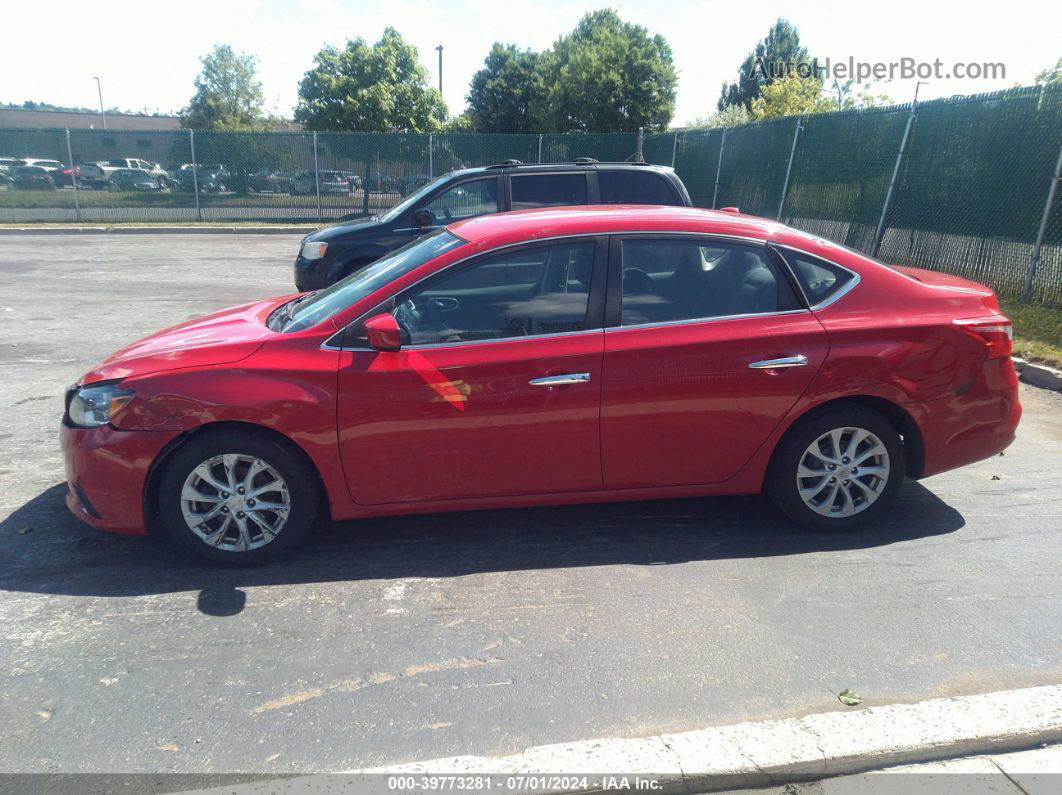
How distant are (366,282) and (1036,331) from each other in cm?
740

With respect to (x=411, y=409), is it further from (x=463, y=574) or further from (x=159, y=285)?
(x=159, y=285)

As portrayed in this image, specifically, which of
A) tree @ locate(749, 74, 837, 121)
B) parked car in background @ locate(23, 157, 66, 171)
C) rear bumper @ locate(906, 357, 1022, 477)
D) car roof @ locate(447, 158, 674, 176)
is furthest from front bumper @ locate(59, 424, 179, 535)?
tree @ locate(749, 74, 837, 121)

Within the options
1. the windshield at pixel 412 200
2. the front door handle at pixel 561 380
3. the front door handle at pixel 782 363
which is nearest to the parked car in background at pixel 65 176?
the windshield at pixel 412 200

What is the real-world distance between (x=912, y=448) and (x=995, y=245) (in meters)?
7.56

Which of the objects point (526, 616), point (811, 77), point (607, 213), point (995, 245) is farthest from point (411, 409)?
point (811, 77)

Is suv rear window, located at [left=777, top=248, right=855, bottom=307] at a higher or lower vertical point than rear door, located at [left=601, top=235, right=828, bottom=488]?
higher

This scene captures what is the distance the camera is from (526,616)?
3.73m

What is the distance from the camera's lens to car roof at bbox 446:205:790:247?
4.35m

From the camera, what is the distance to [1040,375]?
7.47 metres

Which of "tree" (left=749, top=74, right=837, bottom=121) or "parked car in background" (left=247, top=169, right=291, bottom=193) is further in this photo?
"tree" (left=749, top=74, right=837, bottom=121)

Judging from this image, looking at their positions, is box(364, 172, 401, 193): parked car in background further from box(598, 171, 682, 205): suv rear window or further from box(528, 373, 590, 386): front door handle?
box(528, 373, 590, 386): front door handle

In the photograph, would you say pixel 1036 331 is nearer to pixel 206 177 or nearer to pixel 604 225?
pixel 604 225

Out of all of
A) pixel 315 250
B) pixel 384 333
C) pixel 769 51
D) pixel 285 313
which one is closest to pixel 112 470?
pixel 285 313

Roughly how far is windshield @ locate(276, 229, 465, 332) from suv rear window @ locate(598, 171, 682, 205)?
449cm
